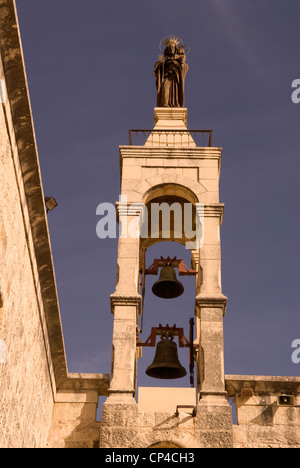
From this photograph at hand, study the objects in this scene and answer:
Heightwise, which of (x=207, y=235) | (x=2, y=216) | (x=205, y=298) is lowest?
(x=2, y=216)

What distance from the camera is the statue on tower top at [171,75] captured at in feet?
55.5

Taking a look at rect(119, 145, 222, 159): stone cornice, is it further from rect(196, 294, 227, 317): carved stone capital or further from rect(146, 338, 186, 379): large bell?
rect(146, 338, 186, 379): large bell

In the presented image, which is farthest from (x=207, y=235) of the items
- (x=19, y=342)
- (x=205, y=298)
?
(x=19, y=342)

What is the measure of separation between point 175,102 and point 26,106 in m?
7.87

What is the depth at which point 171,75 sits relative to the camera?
17.1 metres

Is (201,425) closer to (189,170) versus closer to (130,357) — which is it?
(130,357)

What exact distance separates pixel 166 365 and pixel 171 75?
270 inches

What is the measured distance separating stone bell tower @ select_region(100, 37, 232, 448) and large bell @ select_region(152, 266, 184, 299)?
1.06 ft

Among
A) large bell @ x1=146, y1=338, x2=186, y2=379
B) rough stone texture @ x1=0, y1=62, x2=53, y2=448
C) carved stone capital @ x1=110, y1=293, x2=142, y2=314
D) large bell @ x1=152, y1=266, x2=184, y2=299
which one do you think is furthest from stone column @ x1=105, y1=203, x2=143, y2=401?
rough stone texture @ x1=0, y1=62, x2=53, y2=448

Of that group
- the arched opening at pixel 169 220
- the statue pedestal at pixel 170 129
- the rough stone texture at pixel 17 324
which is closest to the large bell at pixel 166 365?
the rough stone texture at pixel 17 324

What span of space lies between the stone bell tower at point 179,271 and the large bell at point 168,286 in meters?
0.32

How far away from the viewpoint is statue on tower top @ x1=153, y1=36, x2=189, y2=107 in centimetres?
1692

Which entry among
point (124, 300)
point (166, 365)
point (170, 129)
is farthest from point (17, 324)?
point (170, 129)

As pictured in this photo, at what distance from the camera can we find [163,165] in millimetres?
15141
